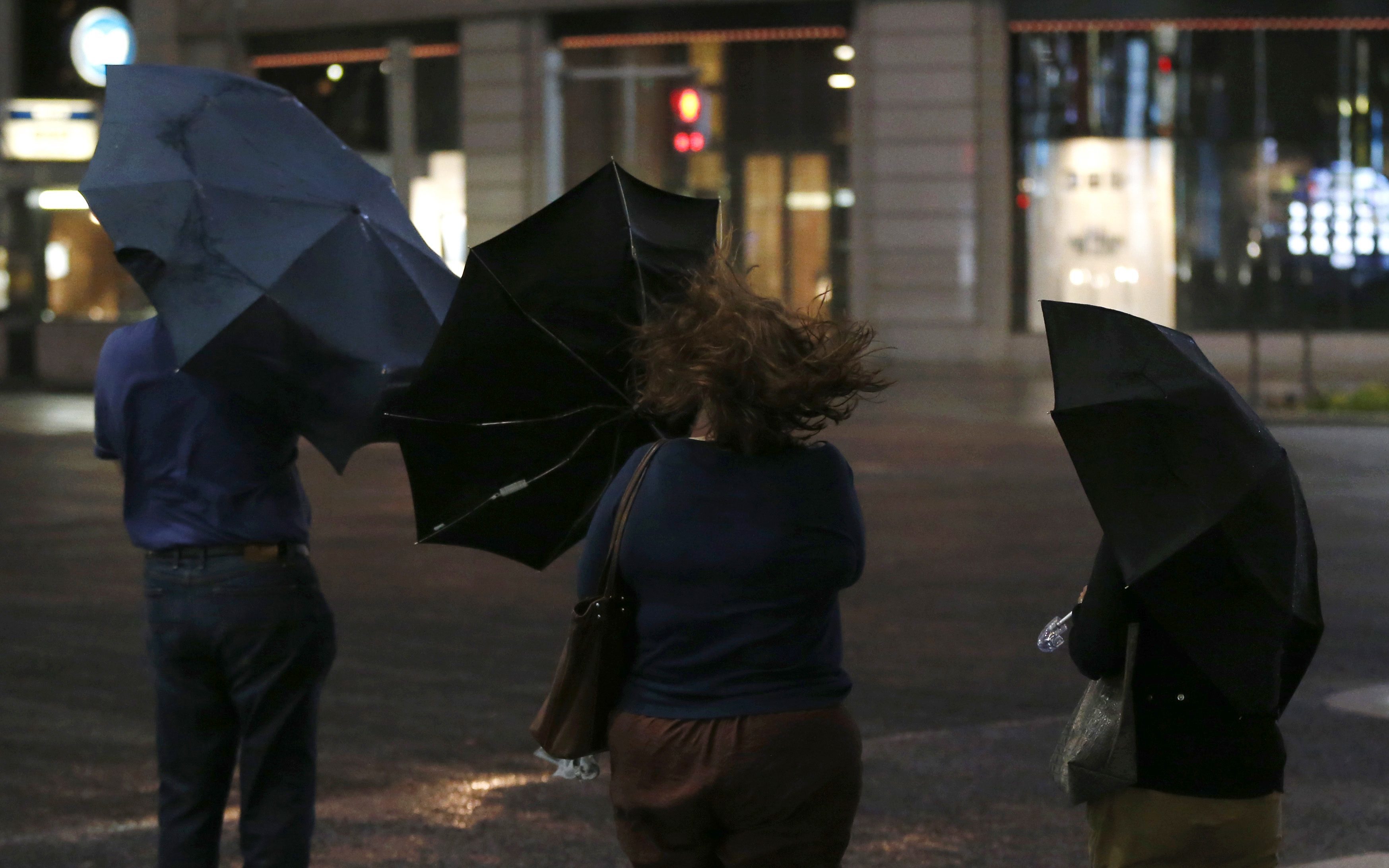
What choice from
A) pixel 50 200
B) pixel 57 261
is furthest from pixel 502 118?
pixel 57 261

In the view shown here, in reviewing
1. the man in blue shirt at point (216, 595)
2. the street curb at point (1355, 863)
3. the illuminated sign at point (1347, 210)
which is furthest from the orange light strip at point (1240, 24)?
the man in blue shirt at point (216, 595)

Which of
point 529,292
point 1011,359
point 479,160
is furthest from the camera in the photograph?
point 479,160

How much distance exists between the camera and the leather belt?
4340 mm

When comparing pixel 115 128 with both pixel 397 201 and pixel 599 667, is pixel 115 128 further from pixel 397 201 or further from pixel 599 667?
pixel 599 667

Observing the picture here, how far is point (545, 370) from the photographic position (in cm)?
394

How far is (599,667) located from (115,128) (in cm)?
190

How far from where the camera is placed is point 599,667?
11.2ft

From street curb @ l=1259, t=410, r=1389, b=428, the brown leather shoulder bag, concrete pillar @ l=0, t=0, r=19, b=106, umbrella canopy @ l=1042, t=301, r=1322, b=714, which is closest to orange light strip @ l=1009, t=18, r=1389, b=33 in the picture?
street curb @ l=1259, t=410, r=1389, b=428

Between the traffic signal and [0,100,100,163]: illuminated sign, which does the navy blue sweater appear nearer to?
the traffic signal

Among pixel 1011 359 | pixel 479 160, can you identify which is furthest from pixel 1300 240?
pixel 479 160

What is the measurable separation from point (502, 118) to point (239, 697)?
98.5 feet

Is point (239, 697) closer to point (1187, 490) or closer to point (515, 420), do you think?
point (515, 420)

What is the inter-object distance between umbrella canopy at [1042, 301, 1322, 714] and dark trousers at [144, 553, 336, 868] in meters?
1.97

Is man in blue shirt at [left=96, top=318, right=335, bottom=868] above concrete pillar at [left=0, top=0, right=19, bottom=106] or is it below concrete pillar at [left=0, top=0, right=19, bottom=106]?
below
